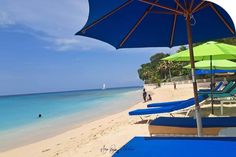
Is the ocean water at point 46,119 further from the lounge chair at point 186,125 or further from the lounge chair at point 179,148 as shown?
the lounge chair at point 179,148

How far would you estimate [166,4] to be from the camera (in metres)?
4.26

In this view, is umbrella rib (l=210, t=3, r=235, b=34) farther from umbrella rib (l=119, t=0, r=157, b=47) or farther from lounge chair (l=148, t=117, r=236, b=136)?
lounge chair (l=148, t=117, r=236, b=136)

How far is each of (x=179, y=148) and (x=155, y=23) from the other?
8.54 feet

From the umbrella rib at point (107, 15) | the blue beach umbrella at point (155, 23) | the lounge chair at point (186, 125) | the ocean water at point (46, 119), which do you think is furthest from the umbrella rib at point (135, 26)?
the ocean water at point (46, 119)

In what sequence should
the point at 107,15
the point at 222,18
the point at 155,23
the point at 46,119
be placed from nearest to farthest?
the point at 107,15, the point at 222,18, the point at 155,23, the point at 46,119

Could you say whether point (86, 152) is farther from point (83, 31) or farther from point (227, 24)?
point (227, 24)

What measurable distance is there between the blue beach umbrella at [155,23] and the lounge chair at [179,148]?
3.83 ft

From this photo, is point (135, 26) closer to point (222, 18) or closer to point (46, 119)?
point (222, 18)

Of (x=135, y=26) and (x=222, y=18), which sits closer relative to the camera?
(x=222, y=18)

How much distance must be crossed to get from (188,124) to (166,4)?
1993mm

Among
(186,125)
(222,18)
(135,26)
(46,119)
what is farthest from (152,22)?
(46,119)

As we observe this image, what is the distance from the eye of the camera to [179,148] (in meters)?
2.61

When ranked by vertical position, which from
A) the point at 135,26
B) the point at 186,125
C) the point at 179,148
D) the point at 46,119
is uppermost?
the point at 135,26

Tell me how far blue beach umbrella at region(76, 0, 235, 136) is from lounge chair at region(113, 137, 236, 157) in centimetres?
117
